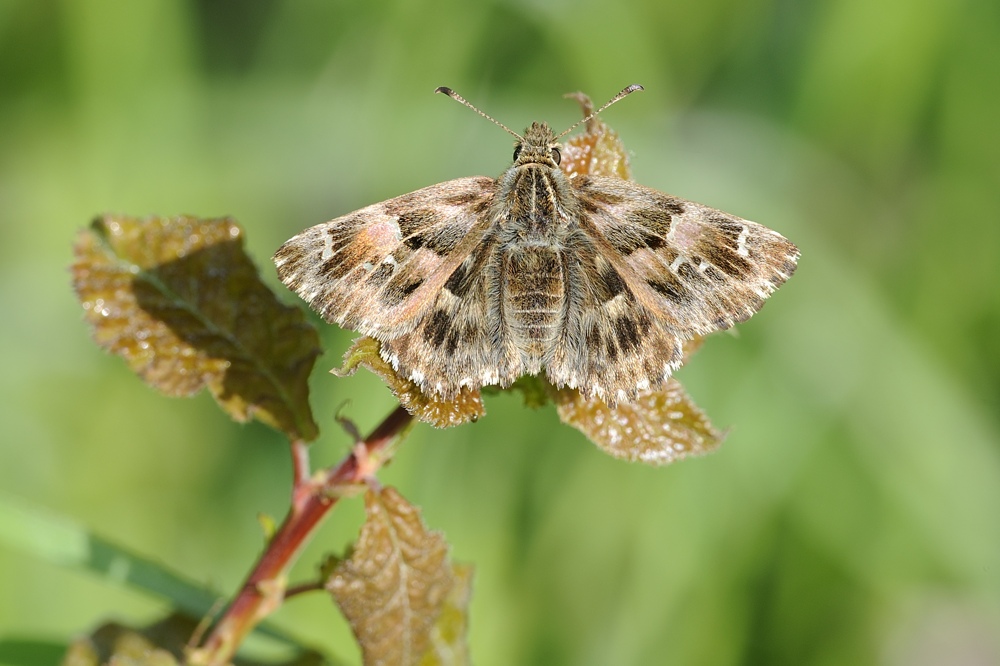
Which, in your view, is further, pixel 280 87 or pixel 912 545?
pixel 280 87

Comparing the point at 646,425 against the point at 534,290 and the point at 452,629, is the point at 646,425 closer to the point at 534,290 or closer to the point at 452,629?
the point at 534,290

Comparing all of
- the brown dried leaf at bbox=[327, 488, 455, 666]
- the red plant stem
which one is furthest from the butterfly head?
the brown dried leaf at bbox=[327, 488, 455, 666]

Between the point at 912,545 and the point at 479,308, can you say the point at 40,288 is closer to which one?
the point at 479,308

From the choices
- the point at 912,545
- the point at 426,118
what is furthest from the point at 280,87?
the point at 912,545

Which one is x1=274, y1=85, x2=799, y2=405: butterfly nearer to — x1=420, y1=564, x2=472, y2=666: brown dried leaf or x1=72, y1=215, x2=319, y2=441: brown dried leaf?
x1=72, y1=215, x2=319, y2=441: brown dried leaf

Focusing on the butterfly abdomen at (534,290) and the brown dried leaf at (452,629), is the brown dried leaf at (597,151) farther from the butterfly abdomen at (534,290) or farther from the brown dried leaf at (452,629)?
the brown dried leaf at (452,629)

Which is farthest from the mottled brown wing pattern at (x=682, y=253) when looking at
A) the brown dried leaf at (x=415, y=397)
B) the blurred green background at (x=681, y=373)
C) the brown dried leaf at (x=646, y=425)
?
the blurred green background at (x=681, y=373)
